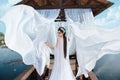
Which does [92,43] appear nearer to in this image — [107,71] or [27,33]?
[27,33]

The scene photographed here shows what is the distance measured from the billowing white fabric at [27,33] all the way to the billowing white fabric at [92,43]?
2.43 feet

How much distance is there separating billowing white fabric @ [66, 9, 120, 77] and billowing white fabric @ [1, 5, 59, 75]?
74 cm

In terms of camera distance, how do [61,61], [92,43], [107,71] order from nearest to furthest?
[92,43], [61,61], [107,71]

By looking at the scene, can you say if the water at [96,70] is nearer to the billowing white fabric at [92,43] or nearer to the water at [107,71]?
the water at [107,71]

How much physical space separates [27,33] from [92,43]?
4.73 feet

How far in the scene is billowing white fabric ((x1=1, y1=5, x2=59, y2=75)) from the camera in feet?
18.7

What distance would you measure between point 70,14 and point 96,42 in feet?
22.6

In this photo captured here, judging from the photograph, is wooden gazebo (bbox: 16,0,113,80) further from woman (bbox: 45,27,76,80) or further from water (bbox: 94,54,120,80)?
water (bbox: 94,54,120,80)

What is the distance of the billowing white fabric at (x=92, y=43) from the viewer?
6.32m

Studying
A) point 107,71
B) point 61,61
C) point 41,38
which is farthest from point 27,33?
point 107,71

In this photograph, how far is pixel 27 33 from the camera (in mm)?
6027

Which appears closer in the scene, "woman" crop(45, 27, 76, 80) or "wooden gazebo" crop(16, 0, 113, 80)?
"woman" crop(45, 27, 76, 80)

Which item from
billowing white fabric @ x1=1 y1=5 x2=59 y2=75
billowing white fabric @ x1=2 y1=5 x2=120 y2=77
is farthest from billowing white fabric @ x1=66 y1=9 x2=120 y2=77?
billowing white fabric @ x1=1 y1=5 x2=59 y2=75

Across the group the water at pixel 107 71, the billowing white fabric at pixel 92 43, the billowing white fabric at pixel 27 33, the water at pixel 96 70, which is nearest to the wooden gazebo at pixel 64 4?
the billowing white fabric at pixel 92 43
